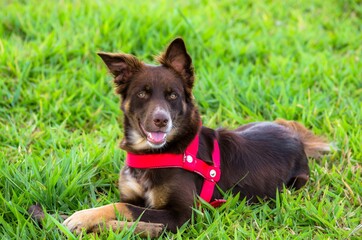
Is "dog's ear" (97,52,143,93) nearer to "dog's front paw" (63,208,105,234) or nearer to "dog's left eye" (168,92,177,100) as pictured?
"dog's left eye" (168,92,177,100)

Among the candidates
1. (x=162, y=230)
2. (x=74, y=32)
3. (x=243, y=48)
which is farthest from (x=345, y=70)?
(x=162, y=230)

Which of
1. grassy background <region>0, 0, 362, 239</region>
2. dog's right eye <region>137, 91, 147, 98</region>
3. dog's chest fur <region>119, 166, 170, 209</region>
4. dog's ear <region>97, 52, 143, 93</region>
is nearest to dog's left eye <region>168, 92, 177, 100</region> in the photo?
dog's right eye <region>137, 91, 147, 98</region>

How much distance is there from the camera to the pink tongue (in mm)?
3980

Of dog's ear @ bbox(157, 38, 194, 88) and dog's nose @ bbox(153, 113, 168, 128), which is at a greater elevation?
dog's ear @ bbox(157, 38, 194, 88)

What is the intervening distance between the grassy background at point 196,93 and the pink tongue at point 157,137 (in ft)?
1.85

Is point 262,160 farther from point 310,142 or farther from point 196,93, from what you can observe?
point 196,93

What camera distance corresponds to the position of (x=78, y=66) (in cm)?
654

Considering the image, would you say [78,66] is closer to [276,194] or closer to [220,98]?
[220,98]

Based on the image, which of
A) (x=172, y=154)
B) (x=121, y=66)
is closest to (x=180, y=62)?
(x=121, y=66)

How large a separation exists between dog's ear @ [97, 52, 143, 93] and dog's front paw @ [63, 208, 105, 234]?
0.95 meters

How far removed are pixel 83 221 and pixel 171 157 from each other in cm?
75

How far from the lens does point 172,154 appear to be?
4047mm

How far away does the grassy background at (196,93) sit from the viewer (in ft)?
13.6

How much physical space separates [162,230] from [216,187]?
633mm
